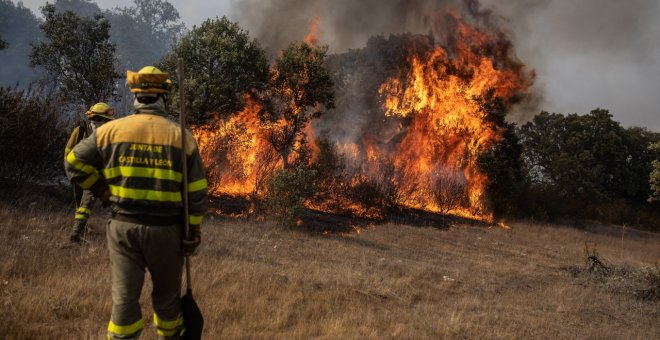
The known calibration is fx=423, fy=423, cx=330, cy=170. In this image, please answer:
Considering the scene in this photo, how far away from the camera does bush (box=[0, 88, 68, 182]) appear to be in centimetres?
999

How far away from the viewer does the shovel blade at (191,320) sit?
3.24 metres

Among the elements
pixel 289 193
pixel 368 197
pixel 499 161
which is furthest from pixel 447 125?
pixel 289 193

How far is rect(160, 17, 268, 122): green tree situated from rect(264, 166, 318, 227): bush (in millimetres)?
3902

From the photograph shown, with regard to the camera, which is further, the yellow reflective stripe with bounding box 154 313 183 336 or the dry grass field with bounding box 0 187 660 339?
the dry grass field with bounding box 0 187 660 339

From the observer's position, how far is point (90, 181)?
3.18 m

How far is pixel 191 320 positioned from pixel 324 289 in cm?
323

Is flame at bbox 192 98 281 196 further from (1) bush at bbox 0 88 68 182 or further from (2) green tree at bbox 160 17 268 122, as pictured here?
(1) bush at bbox 0 88 68 182

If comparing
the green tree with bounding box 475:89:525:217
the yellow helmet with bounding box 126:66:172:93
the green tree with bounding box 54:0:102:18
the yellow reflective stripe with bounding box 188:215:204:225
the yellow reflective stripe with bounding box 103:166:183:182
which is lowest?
the yellow reflective stripe with bounding box 188:215:204:225

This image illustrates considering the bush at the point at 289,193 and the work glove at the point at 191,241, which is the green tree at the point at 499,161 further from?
the work glove at the point at 191,241

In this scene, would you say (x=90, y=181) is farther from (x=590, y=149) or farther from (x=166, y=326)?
(x=590, y=149)

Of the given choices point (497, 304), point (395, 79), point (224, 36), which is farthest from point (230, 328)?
point (395, 79)

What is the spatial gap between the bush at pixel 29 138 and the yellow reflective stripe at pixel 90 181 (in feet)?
28.2

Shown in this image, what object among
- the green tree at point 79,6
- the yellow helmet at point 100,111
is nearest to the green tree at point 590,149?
the yellow helmet at point 100,111

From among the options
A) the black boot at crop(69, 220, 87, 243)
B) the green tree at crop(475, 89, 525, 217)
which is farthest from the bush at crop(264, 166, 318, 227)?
the green tree at crop(475, 89, 525, 217)
